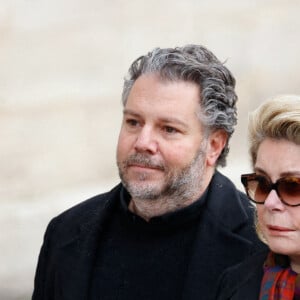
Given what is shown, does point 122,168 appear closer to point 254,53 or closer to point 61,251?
point 61,251

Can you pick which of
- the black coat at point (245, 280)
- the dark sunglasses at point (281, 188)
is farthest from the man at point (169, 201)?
the dark sunglasses at point (281, 188)

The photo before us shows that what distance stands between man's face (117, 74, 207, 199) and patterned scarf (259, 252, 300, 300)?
0.68m

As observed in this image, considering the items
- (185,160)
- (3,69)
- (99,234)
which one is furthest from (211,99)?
(3,69)

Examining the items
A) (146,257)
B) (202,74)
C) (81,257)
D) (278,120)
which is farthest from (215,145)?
(278,120)

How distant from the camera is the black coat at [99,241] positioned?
460 cm

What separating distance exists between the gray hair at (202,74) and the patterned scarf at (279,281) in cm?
82

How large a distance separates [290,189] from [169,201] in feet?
3.07

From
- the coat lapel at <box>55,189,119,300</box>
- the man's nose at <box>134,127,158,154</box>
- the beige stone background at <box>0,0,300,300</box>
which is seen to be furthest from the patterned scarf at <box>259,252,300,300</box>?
the beige stone background at <box>0,0,300,300</box>

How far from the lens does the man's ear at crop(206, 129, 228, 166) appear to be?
4.71 metres

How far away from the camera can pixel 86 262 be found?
4734 millimetres

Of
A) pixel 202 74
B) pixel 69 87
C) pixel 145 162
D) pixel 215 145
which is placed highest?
pixel 69 87

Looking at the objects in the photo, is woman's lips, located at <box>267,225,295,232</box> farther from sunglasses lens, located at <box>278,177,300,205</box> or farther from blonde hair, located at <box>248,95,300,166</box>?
blonde hair, located at <box>248,95,300,166</box>

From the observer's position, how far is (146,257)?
4703mm

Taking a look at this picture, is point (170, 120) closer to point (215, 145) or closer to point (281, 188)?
point (215, 145)
